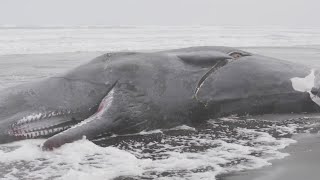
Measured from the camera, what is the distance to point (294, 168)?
460cm

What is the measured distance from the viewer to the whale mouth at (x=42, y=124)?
5750 mm

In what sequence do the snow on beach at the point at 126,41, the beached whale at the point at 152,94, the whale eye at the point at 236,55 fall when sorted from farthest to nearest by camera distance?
1. the snow on beach at the point at 126,41
2. the whale eye at the point at 236,55
3. the beached whale at the point at 152,94

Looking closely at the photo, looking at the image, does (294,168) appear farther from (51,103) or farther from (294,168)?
(51,103)

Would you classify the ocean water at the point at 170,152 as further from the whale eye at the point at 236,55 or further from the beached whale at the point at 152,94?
the whale eye at the point at 236,55

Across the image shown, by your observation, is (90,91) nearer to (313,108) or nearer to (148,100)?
(148,100)

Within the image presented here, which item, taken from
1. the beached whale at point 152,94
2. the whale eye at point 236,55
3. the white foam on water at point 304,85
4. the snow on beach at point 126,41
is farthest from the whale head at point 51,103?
the snow on beach at point 126,41

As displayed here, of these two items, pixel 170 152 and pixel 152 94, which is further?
pixel 152 94

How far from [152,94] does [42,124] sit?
1470 mm

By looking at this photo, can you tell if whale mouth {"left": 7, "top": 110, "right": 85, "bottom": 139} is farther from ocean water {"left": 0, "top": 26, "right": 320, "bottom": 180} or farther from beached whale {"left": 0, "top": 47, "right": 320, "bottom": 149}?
ocean water {"left": 0, "top": 26, "right": 320, "bottom": 180}

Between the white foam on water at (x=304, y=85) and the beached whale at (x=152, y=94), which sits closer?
the beached whale at (x=152, y=94)

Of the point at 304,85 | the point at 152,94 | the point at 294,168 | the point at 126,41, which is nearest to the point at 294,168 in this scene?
the point at 294,168

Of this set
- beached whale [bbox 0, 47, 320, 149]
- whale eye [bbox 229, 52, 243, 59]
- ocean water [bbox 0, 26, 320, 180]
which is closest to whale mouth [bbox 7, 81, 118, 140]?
beached whale [bbox 0, 47, 320, 149]

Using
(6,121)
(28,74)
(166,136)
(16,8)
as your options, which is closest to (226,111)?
(166,136)

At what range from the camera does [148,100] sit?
616 cm
